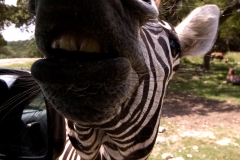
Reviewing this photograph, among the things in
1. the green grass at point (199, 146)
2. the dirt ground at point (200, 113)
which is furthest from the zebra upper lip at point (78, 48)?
the dirt ground at point (200, 113)

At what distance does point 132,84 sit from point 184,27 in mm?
935

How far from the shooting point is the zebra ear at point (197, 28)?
1793mm

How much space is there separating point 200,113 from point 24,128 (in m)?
6.65

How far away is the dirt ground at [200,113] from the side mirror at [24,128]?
16.1 feet

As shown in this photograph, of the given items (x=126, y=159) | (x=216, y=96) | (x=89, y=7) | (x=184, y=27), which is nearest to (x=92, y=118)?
(x=89, y=7)

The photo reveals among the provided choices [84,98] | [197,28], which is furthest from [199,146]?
[84,98]

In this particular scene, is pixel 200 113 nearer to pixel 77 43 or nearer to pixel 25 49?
pixel 25 49

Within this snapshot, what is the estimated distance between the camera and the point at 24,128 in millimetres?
1966

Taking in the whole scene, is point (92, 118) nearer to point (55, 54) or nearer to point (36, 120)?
point (55, 54)

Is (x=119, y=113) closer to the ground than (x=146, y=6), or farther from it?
closer to the ground

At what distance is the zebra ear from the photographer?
70.6 inches

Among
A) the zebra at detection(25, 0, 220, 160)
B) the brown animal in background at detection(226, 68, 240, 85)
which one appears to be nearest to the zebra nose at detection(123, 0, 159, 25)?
the zebra at detection(25, 0, 220, 160)

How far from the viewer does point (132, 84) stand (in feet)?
3.41

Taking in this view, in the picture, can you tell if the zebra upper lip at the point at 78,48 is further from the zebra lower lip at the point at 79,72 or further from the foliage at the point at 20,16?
the foliage at the point at 20,16
